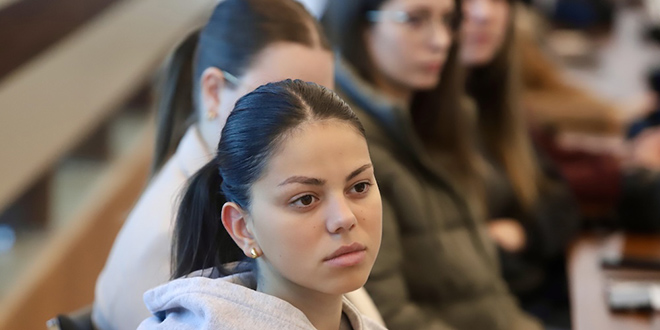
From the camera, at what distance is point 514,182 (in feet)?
7.30

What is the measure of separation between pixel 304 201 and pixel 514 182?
61.9 inches

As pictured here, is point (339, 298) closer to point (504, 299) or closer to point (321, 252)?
point (321, 252)

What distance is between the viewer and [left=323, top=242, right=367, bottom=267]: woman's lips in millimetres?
741

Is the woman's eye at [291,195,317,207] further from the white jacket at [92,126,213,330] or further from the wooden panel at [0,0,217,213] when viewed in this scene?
the wooden panel at [0,0,217,213]

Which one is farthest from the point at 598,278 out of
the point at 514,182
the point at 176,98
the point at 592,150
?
the point at 176,98

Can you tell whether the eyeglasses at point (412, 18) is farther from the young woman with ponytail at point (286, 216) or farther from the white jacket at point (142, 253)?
the young woman with ponytail at point (286, 216)

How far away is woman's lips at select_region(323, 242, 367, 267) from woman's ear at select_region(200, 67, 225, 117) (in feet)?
1.51

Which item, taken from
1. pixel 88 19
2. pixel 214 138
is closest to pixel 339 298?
pixel 214 138

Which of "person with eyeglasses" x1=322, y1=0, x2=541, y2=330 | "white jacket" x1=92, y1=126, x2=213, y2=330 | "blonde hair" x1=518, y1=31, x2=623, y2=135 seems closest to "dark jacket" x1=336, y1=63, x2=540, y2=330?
"person with eyeglasses" x1=322, y1=0, x2=541, y2=330

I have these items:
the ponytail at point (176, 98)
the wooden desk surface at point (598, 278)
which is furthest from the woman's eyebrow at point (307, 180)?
the wooden desk surface at point (598, 278)

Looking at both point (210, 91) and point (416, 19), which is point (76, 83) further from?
point (210, 91)

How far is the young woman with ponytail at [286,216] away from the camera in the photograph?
0.74 metres

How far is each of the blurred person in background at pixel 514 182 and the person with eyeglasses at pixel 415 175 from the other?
353 mm

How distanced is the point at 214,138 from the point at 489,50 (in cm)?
137
